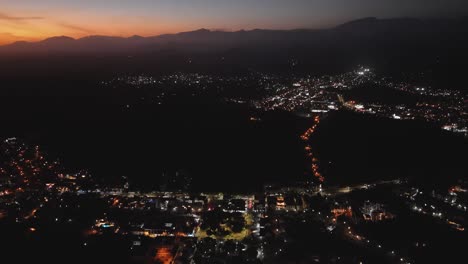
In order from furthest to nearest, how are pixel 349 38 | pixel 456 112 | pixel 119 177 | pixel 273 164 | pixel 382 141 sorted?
pixel 349 38 < pixel 456 112 < pixel 382 141 < pixel 273 164 < pixel 119 177

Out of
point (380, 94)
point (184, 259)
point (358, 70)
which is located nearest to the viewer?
point (184, 259)

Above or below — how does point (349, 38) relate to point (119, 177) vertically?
above

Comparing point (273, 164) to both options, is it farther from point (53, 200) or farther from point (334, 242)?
point (53, 200)

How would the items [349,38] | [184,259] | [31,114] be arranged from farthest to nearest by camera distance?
[349,38] < [31,114] < [184,259]

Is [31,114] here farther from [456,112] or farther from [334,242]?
[456,112]

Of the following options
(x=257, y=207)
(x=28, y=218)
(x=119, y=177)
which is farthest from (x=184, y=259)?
(x=119, y=177)

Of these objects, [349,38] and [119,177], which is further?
[349,38]

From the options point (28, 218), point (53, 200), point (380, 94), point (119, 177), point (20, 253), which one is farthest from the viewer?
point (380, 94)

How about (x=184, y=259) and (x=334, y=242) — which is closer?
(x=184, y=259)

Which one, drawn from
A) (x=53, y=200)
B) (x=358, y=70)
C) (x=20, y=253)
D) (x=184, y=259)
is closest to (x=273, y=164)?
(x=184, y=259)

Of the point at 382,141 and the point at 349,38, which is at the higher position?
the point at 349,38
